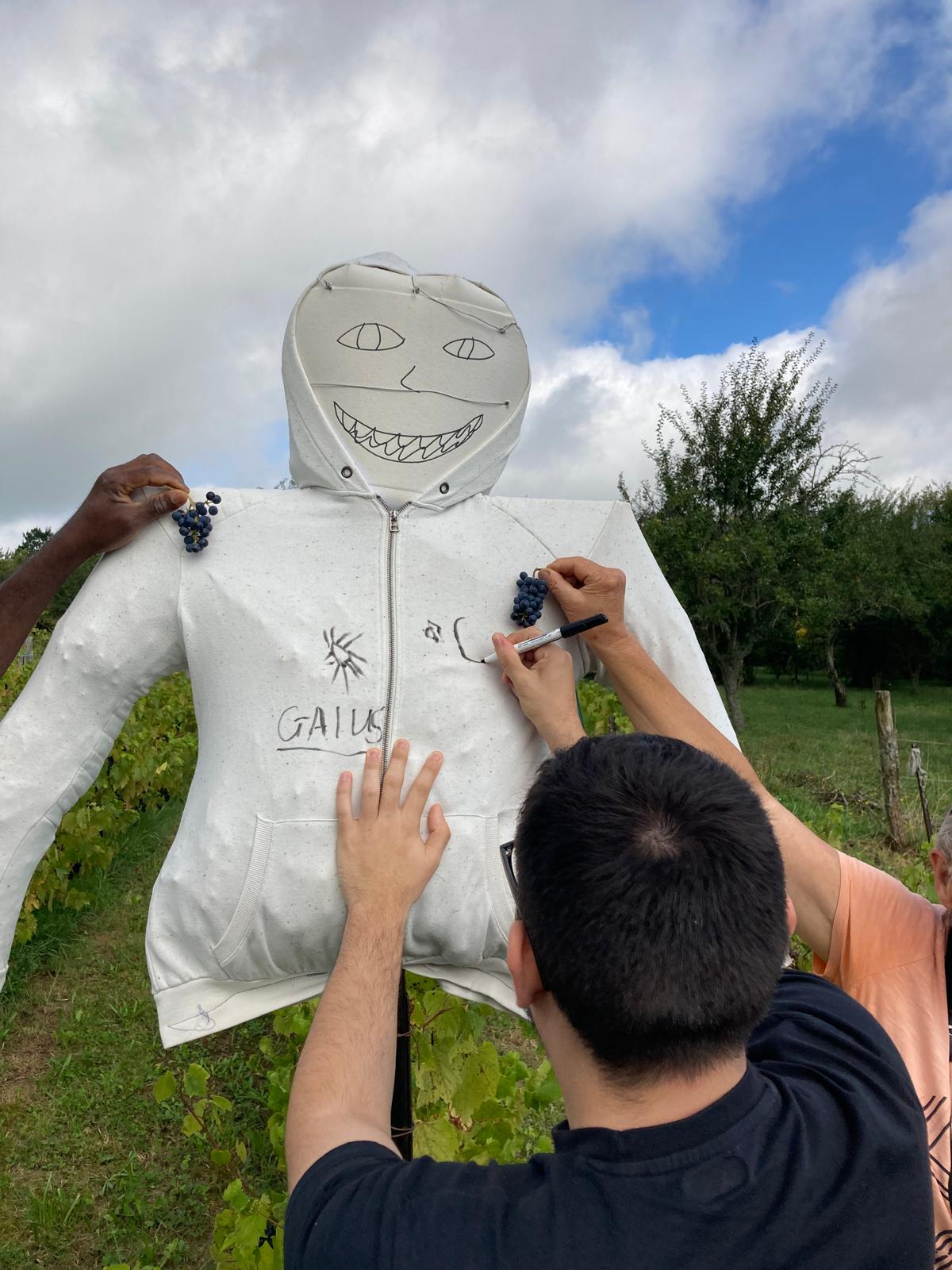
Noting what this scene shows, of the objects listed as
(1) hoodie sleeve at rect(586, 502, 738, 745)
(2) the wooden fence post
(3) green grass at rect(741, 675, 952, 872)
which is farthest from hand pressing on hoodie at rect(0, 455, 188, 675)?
(2) the wooden fence post

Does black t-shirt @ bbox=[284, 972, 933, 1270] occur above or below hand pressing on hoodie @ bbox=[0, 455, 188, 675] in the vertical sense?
below

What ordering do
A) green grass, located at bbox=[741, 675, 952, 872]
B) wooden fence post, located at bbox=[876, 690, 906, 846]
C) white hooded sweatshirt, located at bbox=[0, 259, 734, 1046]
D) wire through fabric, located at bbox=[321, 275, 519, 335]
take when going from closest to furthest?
white hooded sweatshirt, located at bbox=[0, 259, 734, 1046] < wire through fabric, located at bbox=[321, 275, 519, 335] < wooden fence post, located at bbox=[876, 690, 906, 846] < green grass, located at bbox=[741, 675, 952, 872]

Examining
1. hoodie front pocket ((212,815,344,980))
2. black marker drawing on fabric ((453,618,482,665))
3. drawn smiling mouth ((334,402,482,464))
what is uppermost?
drawn smiling mouth ((334,402,482,464))

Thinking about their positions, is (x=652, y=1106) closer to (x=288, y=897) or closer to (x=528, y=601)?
(x=288, y=897)

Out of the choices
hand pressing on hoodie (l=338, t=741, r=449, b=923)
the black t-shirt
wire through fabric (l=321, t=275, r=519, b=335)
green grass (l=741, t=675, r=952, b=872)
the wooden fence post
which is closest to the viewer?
the black t-shirt

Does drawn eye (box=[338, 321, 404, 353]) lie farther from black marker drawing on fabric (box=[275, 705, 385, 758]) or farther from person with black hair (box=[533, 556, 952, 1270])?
black marker drawing on fabric (box=[275, 705, 385, 758])

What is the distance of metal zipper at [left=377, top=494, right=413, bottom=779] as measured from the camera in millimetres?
1657

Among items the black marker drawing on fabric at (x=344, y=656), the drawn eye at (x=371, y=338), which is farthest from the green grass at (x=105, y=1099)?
the drawn eye at (x=371, y=338)

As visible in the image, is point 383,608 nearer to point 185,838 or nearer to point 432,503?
point 432,503

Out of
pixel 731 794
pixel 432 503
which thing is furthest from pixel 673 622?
pixel 731 794

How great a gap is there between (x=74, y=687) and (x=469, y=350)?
1.07 m

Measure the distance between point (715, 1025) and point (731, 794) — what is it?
0.26m

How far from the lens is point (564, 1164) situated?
99 centimetres

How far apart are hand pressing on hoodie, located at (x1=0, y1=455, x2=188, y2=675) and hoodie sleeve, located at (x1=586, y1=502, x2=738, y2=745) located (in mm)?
903
